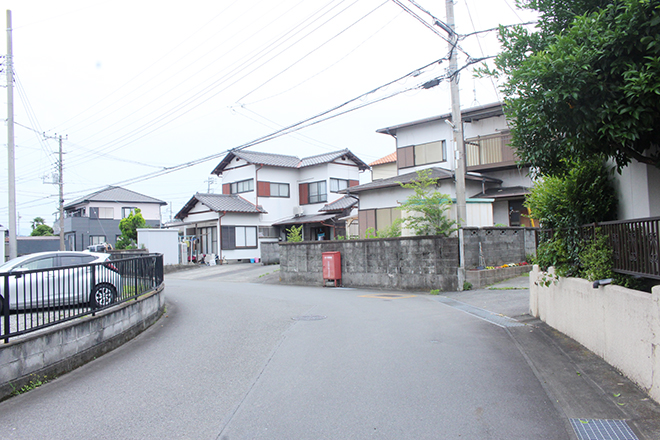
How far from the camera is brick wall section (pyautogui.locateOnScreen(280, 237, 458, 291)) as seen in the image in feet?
48.8

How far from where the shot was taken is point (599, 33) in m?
4.72

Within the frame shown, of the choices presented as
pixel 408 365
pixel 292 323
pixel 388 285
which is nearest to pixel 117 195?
pixel 388 285

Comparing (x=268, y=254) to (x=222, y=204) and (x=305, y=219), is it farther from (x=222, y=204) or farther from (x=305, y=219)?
(x=222, y=204)

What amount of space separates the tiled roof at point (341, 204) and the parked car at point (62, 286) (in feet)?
81.5

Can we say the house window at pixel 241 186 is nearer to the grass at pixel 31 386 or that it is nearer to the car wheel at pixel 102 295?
the car wheel at pixel 102 295

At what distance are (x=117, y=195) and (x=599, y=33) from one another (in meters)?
51.2

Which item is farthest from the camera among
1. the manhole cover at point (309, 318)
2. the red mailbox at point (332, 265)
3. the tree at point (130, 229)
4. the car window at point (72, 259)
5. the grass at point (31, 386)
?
the tree at point (130, 229)

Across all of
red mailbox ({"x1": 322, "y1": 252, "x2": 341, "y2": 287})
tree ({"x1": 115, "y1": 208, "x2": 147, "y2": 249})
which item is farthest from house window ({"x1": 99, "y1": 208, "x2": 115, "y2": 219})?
red mailbox ({"x1": 322, "y1": 252, "x2": 341, "y2": 287})

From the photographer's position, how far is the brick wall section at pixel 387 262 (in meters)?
14.9

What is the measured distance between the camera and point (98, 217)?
4641 centimetres

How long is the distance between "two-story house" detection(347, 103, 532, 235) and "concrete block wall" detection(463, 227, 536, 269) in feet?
11.1

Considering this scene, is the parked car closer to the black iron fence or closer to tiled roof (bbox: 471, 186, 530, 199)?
the black iron fence

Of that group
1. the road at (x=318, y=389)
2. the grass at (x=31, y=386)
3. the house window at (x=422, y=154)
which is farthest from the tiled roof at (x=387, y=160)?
the grass at (x=31, y=386)

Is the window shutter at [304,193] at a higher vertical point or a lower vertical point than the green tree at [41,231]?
higher
